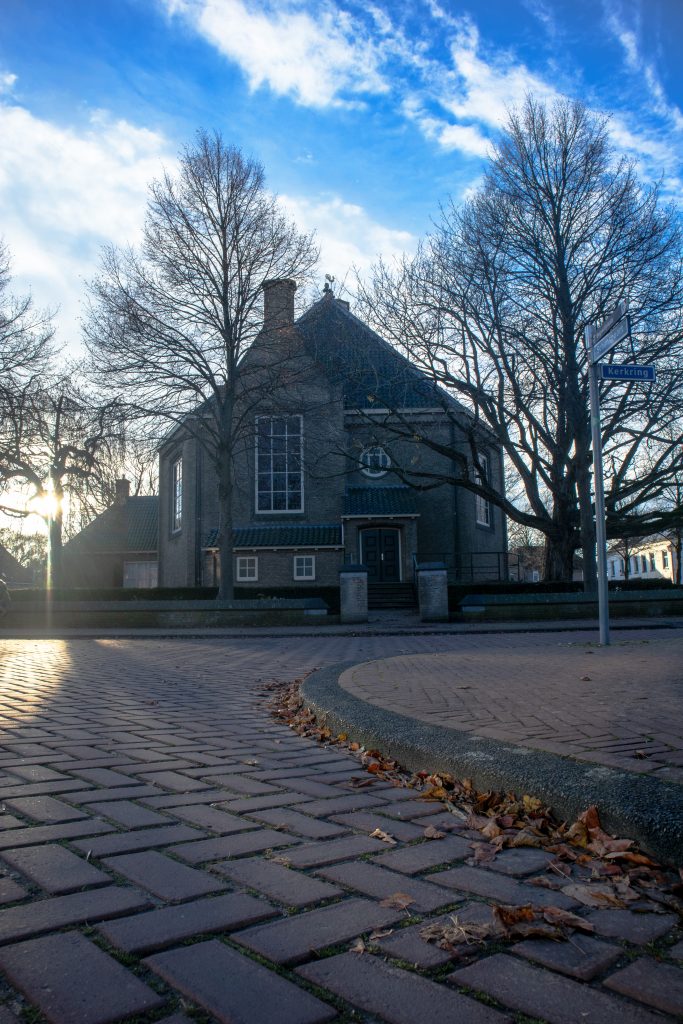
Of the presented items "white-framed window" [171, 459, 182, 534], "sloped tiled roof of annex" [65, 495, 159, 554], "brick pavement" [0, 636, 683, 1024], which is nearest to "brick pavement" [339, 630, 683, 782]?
"brick pavement" [0, 636, 683, 1024]

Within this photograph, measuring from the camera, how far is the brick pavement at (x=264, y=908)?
5.74ft

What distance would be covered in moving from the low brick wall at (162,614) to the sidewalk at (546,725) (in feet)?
45.4

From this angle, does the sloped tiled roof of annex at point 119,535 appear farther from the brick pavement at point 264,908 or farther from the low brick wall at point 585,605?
the brick pavement at point 264,908

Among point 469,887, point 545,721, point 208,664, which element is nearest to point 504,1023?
point 469,887

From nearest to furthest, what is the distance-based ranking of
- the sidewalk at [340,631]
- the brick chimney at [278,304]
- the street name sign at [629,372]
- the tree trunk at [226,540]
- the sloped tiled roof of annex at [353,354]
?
the street name sign at [629,372] → the sidewalk at [340,631] → the sloped tiled roof of annex at [353,354] → the brick chimney at [278,304] → the tree trunk at [226,540]

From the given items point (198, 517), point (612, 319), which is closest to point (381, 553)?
point (198, 517)

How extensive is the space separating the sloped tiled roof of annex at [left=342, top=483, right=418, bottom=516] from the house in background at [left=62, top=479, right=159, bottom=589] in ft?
48.8

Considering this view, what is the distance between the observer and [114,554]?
44.4 metres

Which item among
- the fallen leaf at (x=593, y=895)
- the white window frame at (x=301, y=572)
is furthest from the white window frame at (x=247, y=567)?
the fallen leaf at (x=593, y=895)

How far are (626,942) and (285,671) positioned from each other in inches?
322

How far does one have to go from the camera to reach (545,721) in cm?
451

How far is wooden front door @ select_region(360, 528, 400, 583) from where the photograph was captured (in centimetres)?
3262

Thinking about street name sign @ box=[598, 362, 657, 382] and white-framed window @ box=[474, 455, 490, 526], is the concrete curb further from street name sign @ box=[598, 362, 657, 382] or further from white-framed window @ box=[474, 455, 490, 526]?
white-framed window @ box=[474, 455, 490, 526]

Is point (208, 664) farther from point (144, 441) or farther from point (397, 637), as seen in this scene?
point (144, 441)
